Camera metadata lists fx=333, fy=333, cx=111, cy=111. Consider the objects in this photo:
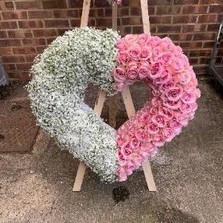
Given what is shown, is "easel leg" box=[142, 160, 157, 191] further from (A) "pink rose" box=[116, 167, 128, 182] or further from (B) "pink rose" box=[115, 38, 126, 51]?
(B) "pink rose" box=[115, 38, 126, 51]

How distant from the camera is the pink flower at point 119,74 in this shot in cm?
193

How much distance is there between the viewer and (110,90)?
2076mm

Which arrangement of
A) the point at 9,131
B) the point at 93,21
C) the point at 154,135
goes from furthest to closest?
the point at 93,21, the point at 9,131, the point at 154,135

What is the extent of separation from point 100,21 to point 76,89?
1.35 m

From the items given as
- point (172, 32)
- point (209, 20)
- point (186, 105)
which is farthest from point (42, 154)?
point (209, 20)

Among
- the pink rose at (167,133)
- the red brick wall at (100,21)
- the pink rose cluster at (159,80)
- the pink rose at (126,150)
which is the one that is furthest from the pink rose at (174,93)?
the red brick wall at (100,21)

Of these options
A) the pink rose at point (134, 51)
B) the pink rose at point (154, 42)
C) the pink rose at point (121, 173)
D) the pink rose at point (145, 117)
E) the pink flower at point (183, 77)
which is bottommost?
the pink rose at point (121, 173)

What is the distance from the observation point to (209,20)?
3238 mm

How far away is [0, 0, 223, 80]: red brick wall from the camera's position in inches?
123

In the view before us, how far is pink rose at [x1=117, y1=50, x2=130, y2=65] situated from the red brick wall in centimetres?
136

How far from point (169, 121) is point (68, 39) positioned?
775 mm

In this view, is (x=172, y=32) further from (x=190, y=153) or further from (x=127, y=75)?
(x=127, y=75)

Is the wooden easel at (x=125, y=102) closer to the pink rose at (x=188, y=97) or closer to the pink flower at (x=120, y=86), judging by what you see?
the pink flower at (x=120, y=86)

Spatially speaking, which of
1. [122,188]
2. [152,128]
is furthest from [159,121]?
[122,188]
